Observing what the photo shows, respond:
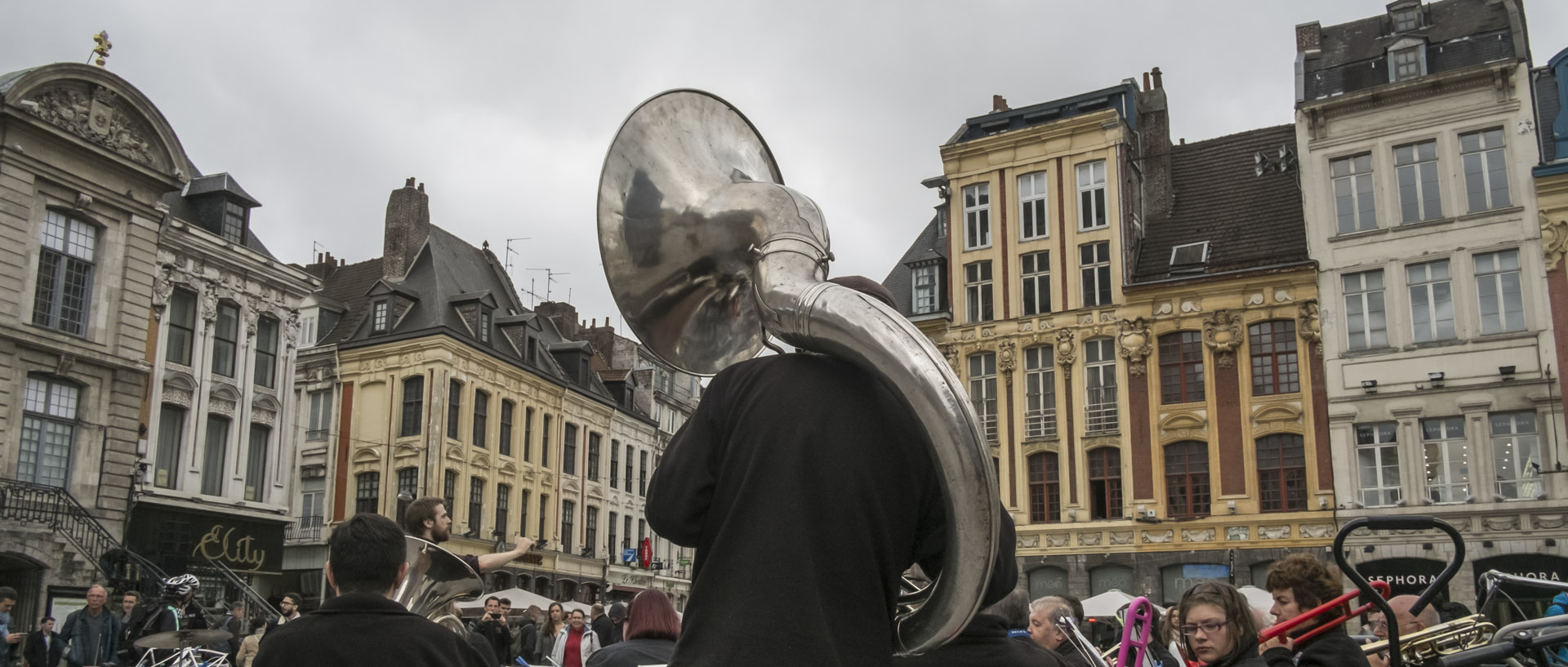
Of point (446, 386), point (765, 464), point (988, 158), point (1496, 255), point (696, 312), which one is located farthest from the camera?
point (446, 386)

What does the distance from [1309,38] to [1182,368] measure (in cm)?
905

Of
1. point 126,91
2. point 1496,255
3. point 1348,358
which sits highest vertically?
point 126,91

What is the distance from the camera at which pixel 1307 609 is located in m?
4.36

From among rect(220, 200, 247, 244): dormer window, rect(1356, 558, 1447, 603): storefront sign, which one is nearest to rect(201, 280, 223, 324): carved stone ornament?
rect(220, 200, 247, 244): dormer window

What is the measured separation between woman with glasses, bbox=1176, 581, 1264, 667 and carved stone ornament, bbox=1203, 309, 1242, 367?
24.3 metres

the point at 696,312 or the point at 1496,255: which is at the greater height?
the point at 1496,255

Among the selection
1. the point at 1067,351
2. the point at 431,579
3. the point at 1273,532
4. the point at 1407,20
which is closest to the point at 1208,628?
the point at 431,579

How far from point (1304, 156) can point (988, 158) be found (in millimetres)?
7634

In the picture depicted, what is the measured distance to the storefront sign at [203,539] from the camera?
24.4 metres

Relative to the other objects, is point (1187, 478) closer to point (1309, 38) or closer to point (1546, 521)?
point (1546, 521)

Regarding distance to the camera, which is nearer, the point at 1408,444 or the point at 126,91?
the point at 126,91

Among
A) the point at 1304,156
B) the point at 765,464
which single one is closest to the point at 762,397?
the point at 765,464

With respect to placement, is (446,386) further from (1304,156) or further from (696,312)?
(696,312)

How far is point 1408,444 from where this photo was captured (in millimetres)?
24672
